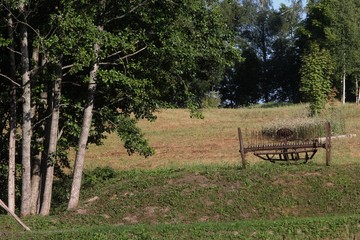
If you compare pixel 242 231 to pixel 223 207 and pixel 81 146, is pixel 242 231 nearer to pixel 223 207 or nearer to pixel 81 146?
pixel 223 207

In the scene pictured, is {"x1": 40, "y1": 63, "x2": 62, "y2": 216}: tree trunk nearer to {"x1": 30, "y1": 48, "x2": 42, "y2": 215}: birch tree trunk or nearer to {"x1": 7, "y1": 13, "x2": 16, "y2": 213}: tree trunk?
{"x1": 30, "y1": 48, "x2": 42, "y2": 215}: birch tree trunk

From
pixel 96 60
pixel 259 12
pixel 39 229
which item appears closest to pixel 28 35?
pixel 96 60

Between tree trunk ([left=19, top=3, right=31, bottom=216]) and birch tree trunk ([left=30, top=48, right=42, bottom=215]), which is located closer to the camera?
tree trunk ([left=19, top=3, right=31, bottom=216])

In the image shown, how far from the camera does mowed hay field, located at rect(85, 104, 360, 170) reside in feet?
77.3

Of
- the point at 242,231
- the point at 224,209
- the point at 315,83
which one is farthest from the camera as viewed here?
the point at 315,83

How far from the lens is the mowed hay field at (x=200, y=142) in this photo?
23.5 metres

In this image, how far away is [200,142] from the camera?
97.2 feet

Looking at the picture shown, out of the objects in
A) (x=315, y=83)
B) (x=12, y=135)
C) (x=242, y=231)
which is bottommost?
(x=242, y=231)

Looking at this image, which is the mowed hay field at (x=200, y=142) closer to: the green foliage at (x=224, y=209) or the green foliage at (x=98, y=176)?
the green foliage at (x=98, y=176)

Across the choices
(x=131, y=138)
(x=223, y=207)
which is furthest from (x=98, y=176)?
(x=223, y=207)

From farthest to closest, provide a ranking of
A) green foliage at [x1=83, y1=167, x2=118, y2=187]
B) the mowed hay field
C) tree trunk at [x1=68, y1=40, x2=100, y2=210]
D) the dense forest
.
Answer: the mowed hay field
green foliage at [x1=83, y1=167, x2=118, y2=187]
tree trunk at [x1=68, y1=40, x2=100, y2=210]
the dense forest

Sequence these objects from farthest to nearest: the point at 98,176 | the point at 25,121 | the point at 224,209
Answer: the point at 98,176 → the point at 25,121 → the point at 224,209

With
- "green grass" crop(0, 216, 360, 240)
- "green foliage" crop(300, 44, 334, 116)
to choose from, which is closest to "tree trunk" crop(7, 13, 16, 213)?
"green grass" crop(0, 216, 360, 240)

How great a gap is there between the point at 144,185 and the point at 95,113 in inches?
100
